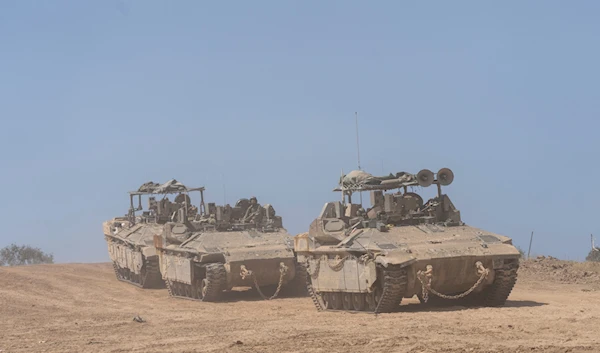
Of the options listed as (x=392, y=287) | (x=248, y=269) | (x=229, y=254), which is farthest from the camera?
(x=229, y=254)

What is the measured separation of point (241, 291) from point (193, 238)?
7.52 feet

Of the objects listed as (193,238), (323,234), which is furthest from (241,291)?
(323,234)

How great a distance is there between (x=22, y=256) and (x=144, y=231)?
21694 millimetres

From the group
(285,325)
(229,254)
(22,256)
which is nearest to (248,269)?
(229,254)

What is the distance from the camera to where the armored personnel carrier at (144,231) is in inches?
1214

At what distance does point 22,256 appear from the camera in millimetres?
52625

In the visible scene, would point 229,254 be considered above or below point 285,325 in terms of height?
above

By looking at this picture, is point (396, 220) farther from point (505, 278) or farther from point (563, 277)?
point (563, 277)

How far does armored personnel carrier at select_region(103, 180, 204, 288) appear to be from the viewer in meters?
30.8

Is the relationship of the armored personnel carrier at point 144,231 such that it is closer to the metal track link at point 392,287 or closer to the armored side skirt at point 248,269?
the armored side skirt at point 248,269

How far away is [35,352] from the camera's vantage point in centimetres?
1490

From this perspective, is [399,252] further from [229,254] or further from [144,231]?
[144,231]

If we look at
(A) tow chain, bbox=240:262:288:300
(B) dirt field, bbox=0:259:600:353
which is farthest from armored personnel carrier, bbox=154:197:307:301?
(B) dirt field, bbox=0:259:600:353

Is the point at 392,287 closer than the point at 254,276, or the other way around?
the point at 392,287
